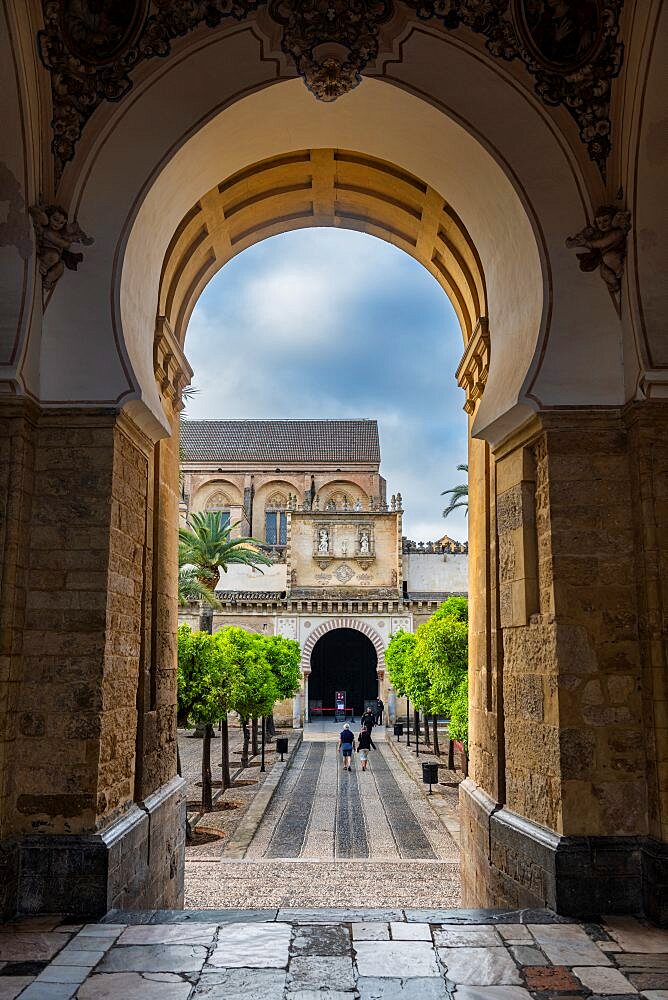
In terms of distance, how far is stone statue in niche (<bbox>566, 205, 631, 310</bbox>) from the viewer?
5504 mm

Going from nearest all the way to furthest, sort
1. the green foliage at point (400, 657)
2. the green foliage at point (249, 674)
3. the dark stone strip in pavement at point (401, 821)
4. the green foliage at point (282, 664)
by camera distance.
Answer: the dark stone strip in pavement at point (401, 821)
the green foliage at point (249, 674)
the green foliage at point (282, 664)
the green foliage at point (400, 657)

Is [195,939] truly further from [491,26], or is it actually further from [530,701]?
[491,26]

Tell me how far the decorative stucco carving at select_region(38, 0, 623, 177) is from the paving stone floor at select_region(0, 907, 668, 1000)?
4933 mm

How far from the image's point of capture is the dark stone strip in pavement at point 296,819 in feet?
40.2

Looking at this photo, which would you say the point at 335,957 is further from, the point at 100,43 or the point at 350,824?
the point at 350,824

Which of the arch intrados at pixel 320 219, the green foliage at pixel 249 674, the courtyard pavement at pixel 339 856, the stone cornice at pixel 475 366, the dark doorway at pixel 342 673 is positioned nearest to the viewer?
the stone cornice at pixel 475 366

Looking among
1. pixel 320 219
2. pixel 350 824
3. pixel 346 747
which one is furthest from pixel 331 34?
pixel 346 747

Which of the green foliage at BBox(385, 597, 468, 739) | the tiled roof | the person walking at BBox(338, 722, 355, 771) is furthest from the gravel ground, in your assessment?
the tiled roof

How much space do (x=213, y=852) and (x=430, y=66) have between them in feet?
36.1

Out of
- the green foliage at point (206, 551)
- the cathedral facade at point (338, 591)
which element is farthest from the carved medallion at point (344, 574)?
the green foliage at point (206, 551)

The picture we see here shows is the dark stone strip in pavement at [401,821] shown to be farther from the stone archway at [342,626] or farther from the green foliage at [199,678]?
the stone archway at [342,626]

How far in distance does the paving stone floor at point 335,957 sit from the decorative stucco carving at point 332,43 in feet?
16.2

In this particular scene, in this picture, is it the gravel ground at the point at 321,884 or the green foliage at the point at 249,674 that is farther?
the green foliage at the point at 249,674

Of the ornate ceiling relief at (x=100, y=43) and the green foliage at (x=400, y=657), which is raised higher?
the ornate ceiling relief at (x=100, y=43)
